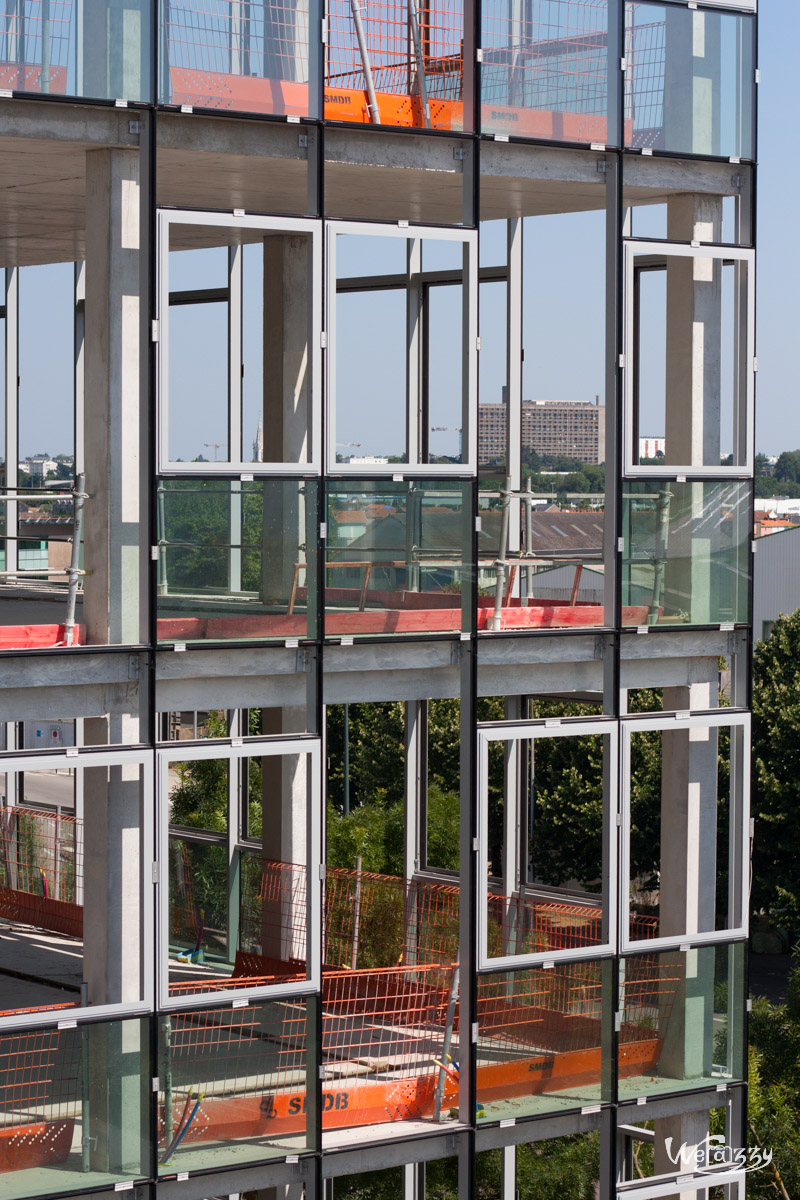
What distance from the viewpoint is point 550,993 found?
38.9 ft

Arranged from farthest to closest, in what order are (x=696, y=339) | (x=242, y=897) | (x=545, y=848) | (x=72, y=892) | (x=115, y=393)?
(x=545, y=848) < (x=72, y=892) < (x=242, y=897) < (x=696, y=339) < (x=115, y=393)

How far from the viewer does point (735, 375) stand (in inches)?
493

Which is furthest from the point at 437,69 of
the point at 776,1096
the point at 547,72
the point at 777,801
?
the point at 777,801

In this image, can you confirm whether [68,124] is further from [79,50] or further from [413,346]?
[413,346]

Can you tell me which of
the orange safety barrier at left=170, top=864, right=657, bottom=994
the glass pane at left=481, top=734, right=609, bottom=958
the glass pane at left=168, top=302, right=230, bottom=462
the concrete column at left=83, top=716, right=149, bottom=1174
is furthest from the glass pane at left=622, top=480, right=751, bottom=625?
the glass pane at left=168, top=302, right=230, bottom=462

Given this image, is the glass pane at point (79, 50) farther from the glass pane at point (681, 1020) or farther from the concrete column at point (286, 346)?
the glass pane at point (681, 1020)

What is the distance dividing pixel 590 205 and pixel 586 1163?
1188 cm

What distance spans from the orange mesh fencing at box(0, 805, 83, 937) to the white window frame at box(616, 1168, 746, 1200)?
652 centimetres

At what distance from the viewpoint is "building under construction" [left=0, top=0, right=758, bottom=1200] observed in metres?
10.4

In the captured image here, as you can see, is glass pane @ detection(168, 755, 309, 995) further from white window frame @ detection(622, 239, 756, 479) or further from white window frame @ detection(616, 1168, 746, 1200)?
white window frame @ detection(622, 239, 756, 479)

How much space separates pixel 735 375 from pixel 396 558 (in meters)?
3.04

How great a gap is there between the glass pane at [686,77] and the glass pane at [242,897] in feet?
16.6

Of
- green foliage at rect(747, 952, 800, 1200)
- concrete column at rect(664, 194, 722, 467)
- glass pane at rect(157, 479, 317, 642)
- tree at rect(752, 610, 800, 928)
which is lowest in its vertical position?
green foliage at rect(747, 952, 800, 1200)

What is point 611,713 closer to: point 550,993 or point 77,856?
point 550,993
